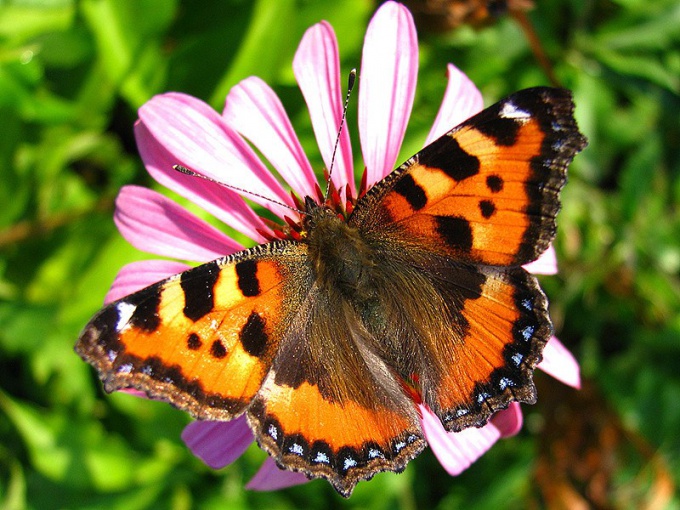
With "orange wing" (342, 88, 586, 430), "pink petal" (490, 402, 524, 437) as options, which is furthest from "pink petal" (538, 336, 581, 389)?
"orange wing" (342, 88, 586, 430)

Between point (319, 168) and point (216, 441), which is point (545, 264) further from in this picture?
point (216, 441)

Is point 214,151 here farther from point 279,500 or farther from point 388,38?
point 279,500

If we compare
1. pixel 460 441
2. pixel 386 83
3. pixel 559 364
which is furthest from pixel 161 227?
pixel 559 364

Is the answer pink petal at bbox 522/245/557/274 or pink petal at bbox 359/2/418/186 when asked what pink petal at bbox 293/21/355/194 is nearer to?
pink petal at bbox 359/2/418/186

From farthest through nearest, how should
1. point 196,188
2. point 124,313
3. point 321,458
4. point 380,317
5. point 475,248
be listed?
point 196,188 → point 380,317 → point 475,248 → point 321,458 → point 124,313

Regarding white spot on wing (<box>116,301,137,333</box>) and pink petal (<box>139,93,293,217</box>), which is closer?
white spot on wing (<box>116,301,137,333</box>)
